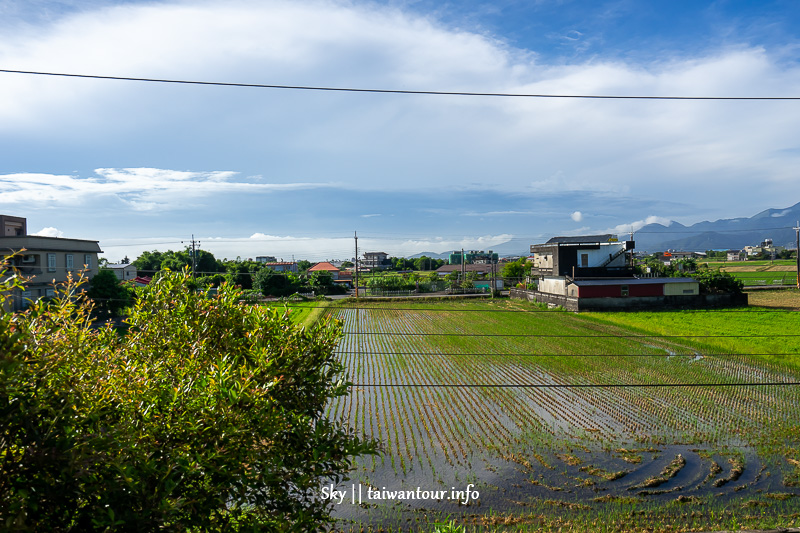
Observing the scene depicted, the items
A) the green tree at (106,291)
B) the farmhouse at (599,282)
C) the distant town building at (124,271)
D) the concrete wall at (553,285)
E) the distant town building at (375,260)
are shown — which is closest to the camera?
the green tree at (106,291)

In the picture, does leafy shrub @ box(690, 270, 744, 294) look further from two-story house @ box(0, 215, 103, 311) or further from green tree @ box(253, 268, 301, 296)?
two-story house @ box(0, 215, 103, 311)

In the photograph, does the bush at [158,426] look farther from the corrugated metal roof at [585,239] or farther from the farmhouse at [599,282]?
the corrugated metal roof at [585,239]

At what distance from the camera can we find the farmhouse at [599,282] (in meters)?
32.9

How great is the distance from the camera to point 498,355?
19625 millimetres

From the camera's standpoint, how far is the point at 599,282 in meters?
33.9

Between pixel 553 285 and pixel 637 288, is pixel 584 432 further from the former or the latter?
pixel 553 285

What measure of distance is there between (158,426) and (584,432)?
1087cm

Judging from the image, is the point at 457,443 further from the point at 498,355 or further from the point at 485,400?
the point at 498,355

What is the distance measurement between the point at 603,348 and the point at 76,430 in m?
21.3

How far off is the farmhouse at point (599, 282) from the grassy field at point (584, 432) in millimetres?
10270

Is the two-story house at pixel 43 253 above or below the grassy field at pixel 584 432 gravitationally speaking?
above

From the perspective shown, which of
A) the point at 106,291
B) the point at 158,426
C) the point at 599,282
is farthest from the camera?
the point at 599,282

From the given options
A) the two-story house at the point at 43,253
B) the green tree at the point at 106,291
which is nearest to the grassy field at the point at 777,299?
the green tree at the point at 106,291

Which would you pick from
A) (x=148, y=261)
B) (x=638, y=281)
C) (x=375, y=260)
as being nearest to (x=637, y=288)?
(x=638, y=281)
